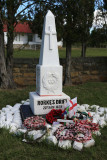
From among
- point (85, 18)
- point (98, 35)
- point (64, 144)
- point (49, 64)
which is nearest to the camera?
point (64, 144)

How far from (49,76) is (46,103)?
2.02ft

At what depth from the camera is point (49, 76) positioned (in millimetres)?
4328

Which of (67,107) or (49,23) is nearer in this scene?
(67,107)

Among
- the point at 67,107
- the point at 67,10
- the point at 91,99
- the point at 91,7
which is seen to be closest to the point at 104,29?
the point at 91,7

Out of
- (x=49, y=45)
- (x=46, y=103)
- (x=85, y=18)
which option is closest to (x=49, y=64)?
(x=49, y=45)

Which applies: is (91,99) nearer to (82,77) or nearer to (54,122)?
(54,122)

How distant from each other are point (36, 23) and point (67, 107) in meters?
4.54

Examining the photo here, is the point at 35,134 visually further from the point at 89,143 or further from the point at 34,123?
the point at 89,143

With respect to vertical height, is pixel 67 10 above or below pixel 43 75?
above

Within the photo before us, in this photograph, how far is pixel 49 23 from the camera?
440cm

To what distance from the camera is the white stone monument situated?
14.0ft

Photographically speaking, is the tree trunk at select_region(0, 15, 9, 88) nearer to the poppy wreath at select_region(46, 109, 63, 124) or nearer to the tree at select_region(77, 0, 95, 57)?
the tree at select_region(77, 0, 95, 57)

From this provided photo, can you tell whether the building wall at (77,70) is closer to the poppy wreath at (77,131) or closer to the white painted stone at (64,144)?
the poppy wreath at (77,131)

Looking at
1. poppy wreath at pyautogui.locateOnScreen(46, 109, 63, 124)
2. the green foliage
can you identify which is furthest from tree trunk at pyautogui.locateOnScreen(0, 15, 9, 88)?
the green foliage
